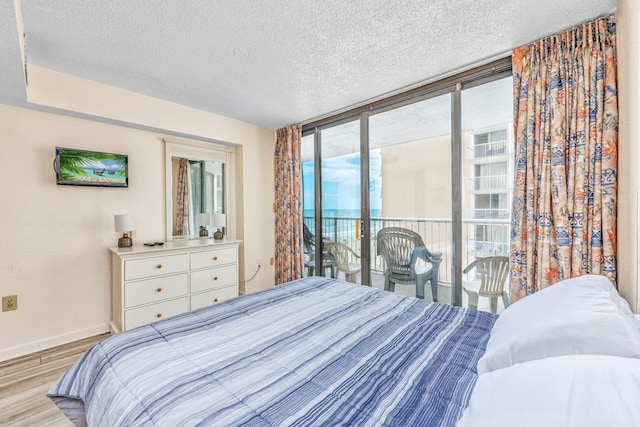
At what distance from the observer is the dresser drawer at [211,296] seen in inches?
116

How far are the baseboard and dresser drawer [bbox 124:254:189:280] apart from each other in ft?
2.47

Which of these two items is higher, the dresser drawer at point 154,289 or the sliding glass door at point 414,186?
the sliding glass door at point 414,186

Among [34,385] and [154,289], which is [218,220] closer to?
[154,289]

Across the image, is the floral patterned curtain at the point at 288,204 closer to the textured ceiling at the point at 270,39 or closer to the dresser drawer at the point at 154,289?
the textured ceiling at the point at 270,39

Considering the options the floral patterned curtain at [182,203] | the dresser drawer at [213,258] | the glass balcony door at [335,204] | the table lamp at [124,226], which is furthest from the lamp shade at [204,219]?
the glass balcony door at [335,204]

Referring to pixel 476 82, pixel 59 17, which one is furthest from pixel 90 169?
pixel 476 82

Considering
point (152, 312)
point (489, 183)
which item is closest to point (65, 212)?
point (152, 312)

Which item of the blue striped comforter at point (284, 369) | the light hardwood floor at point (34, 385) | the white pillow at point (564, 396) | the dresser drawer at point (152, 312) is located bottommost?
the light hardwood floor at point (34, 385)

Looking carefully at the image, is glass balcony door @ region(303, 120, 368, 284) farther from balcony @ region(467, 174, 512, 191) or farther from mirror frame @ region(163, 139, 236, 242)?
balcony @ region(467, 174, 512, 191)

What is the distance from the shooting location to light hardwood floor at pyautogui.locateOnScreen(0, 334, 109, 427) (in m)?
1.60

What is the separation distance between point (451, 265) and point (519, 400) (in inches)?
82.6

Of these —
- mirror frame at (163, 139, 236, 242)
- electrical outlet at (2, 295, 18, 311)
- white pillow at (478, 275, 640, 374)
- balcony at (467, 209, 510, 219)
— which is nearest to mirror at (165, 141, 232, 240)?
mirror frame at (163, 139, 236, 242)

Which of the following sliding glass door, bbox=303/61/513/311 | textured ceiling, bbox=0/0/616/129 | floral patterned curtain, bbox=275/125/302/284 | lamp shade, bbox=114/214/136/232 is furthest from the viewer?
floral patterned curtain, bbox=275/125/302/284

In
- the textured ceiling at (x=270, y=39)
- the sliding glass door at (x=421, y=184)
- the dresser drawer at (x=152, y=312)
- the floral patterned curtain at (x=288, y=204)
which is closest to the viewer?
the textured ceiling at (x=270, y=39)
